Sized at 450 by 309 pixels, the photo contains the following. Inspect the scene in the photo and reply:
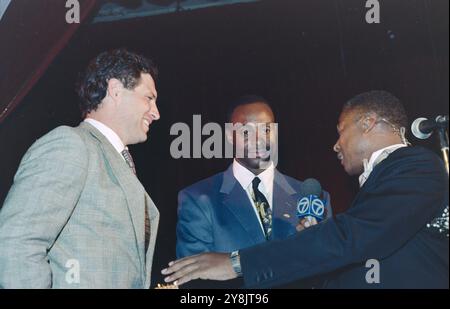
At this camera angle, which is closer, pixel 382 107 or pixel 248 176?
pixel 382 107

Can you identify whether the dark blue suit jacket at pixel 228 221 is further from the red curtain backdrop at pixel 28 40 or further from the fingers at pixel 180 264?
the red curtain backdrop at pixel 28 40

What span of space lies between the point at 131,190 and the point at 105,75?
613mm

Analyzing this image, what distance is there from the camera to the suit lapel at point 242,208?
8.57ft

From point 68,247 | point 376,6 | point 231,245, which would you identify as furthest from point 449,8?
point 68,247

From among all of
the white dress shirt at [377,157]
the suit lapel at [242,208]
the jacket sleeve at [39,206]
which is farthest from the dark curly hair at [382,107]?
the jacket sleeve at [39,206]

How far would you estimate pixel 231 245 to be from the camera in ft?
8.50

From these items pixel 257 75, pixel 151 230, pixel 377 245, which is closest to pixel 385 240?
pixel 377 245

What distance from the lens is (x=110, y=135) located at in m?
2.03

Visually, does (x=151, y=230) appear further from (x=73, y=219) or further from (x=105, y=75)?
(x=105, y=75)

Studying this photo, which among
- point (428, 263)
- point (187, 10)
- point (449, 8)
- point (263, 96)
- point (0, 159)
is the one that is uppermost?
point (187, 10)

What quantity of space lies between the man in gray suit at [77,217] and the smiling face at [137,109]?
13cm
